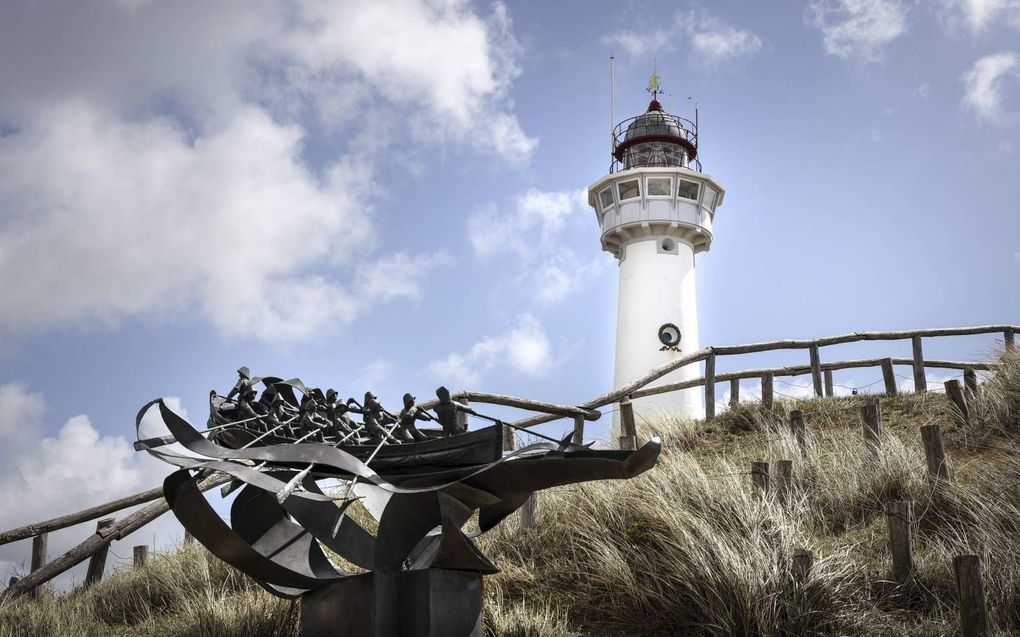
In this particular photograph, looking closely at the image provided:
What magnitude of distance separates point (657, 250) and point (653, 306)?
1.69m

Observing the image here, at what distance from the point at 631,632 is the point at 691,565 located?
689mm

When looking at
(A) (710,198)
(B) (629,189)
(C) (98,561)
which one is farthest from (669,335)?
(C) (98,561)

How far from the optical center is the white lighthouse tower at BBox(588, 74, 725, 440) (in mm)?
23078

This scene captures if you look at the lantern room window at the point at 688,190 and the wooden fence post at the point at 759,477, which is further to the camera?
the lantern room window at the point at 688,190

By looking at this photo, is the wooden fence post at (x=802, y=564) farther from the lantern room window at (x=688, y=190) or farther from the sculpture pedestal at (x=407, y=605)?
the lantern room window at (x=688, y=190)

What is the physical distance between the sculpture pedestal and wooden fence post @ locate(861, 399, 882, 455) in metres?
5.87

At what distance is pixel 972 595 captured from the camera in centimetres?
590

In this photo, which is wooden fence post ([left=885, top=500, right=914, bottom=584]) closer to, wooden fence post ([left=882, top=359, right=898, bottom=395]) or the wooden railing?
the wooden railing

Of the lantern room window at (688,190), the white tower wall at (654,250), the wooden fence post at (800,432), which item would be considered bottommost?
the wooden fence post at (800,432)

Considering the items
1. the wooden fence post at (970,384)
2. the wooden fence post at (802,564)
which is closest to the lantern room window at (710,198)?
the wooden fence post at (970,384)

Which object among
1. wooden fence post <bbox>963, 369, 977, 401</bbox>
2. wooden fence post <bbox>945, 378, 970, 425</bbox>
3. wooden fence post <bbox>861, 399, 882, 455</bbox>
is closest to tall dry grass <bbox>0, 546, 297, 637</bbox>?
wooden fence post <bbox>861, 399, 882, 455</bbox>

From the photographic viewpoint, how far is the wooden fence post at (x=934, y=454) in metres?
8.70

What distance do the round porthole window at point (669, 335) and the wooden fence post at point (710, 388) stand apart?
26.9 feet

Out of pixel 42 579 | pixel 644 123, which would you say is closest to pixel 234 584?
pixel 42 579
